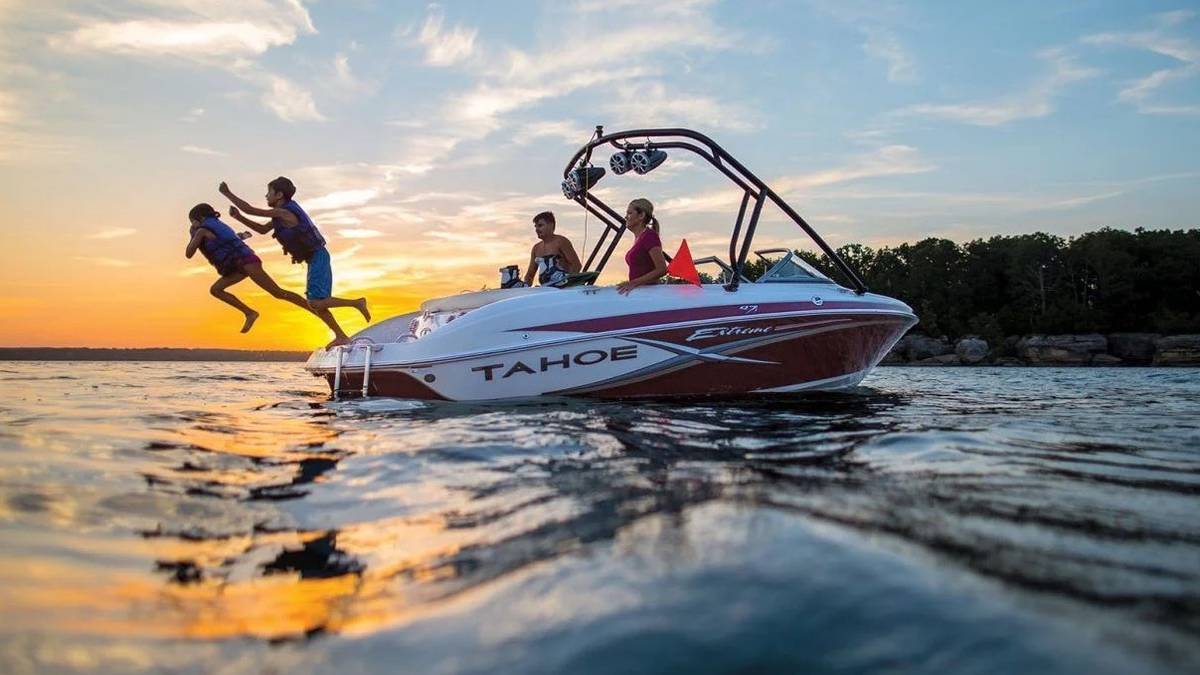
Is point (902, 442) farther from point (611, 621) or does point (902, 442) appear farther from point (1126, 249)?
point (1126, 249)

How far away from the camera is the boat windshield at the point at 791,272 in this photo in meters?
8.69

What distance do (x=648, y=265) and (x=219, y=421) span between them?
449cm

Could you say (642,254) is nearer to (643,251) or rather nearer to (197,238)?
(643,251)

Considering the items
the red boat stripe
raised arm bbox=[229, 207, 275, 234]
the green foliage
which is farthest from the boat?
the green foliage

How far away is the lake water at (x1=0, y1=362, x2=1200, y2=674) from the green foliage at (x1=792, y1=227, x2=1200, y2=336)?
77768mm

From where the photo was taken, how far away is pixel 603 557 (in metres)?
2.03

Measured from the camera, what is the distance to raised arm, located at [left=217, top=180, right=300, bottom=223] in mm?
8655

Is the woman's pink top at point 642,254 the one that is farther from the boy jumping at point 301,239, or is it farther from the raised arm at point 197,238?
the raised arm at point 197,238

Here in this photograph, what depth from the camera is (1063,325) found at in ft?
241

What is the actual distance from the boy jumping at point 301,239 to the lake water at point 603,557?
500 cm

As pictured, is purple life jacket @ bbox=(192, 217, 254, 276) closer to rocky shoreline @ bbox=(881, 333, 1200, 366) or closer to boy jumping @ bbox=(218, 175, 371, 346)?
boy jumping @ bbox=(218, 175, 371, 346)

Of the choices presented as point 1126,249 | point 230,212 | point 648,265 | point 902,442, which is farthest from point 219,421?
point 1126,249

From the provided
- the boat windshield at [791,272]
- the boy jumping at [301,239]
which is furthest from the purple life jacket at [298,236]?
A: the boat windshield at [791,272]

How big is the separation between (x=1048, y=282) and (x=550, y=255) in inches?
3378
